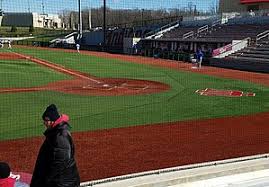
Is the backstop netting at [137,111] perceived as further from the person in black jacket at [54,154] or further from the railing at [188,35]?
the railing at [188,35]

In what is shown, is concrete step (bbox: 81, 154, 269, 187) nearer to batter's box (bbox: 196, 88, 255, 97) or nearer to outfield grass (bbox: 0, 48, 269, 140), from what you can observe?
outfield grass (bbox: 0, 48, 269, 140)

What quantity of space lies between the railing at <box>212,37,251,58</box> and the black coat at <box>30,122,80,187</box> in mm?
31744

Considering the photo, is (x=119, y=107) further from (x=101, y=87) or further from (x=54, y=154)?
(x=54, y=154)

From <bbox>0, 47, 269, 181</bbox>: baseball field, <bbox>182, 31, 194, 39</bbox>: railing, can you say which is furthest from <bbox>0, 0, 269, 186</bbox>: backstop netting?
<bbox>182, 31, 194, 39</bbox>: railing

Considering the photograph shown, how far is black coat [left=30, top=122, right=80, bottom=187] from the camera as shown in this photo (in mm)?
4223

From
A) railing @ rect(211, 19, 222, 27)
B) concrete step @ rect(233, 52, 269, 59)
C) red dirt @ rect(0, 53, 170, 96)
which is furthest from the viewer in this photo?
railing @ rect(211, 19, 222, 27)

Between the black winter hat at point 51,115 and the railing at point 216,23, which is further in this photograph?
the railing at point 216,23

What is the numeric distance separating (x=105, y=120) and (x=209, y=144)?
11.5 ft

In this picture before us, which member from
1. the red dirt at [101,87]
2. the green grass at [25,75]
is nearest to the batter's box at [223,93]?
the red dirt at [101,87]

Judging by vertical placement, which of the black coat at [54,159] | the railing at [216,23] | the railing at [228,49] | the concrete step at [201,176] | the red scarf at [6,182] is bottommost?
the concrete step at [201,176]

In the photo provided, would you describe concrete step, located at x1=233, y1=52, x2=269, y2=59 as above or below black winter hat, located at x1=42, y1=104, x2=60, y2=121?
below

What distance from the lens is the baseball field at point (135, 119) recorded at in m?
8.62

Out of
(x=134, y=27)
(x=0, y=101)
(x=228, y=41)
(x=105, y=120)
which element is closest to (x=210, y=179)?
(x=105, y=120)

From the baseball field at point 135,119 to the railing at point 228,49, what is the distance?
11648mm
